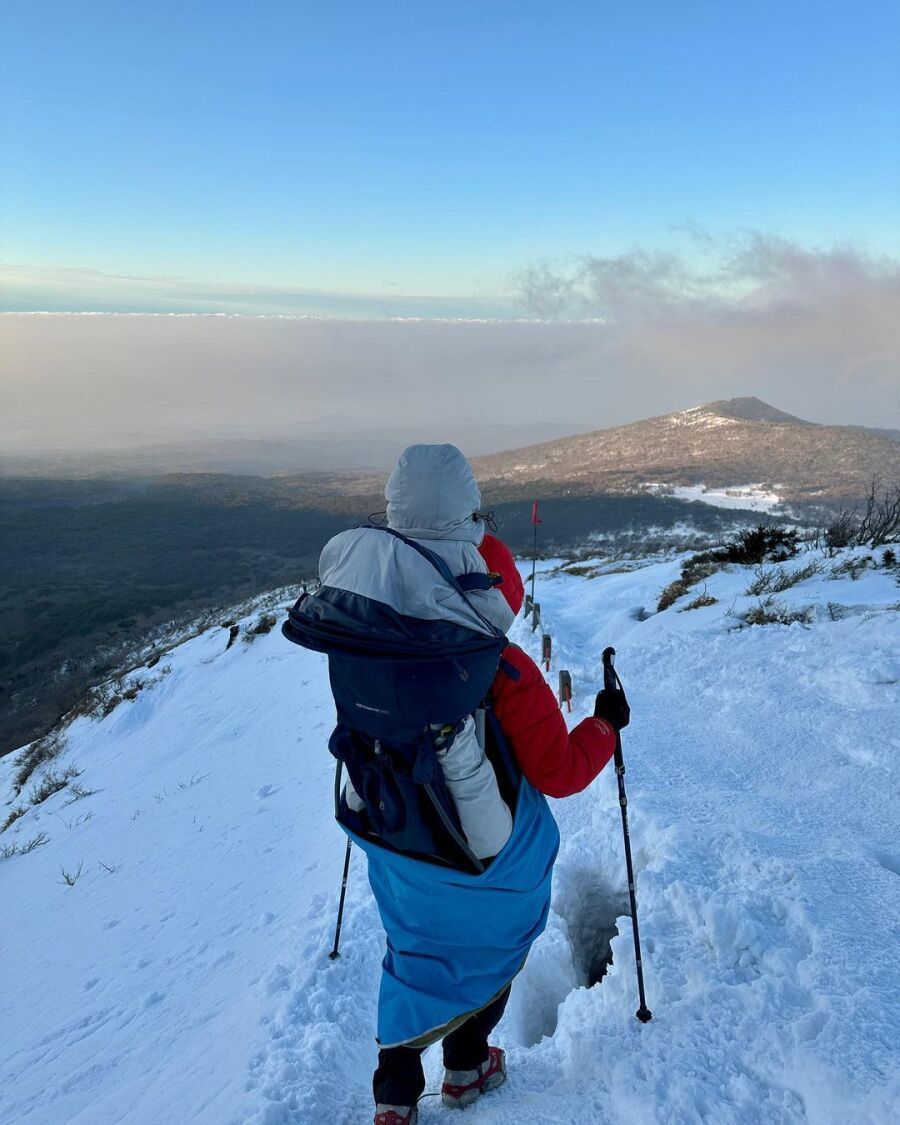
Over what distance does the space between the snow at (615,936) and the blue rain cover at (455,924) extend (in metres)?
0.63

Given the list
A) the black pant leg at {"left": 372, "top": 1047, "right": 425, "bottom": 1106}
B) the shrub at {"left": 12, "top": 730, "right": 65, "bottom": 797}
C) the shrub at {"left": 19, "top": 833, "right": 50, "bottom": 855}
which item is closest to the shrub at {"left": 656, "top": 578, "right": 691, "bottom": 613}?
the black pant leg at {"left": 372, "top": 1047, "right": 425, "bottom": 1106}

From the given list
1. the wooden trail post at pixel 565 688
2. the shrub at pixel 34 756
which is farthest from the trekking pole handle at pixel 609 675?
the shrub at pixel 34 756

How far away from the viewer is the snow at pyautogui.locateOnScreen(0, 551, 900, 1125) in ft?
7.36

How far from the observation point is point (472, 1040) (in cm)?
231

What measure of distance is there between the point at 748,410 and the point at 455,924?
514 ft

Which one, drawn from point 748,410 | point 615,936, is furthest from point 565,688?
point 748,410

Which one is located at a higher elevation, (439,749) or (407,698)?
(407,698)

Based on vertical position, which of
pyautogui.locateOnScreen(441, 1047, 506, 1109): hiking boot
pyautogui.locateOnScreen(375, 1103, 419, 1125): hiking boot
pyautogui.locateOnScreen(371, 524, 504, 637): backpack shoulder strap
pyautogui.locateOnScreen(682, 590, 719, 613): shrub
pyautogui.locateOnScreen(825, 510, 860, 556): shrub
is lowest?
pyautogui.locateOnScreen(682, 590, 719, 613): shrub

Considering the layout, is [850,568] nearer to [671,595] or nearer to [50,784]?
[671,595]

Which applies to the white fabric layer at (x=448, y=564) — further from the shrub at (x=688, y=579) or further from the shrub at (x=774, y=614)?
the shrub at (x=688, y=579)

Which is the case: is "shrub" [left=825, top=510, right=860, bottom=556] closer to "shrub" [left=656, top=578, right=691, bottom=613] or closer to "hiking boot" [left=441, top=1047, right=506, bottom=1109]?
"shrub" [left=656, top=578, right=691, bottom=613]

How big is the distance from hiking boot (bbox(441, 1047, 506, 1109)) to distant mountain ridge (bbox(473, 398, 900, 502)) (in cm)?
7980

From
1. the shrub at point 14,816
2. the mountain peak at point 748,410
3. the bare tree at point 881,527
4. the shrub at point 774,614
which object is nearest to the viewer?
the shrub at point 774,614

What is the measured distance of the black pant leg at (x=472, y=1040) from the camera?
2.28 meters
